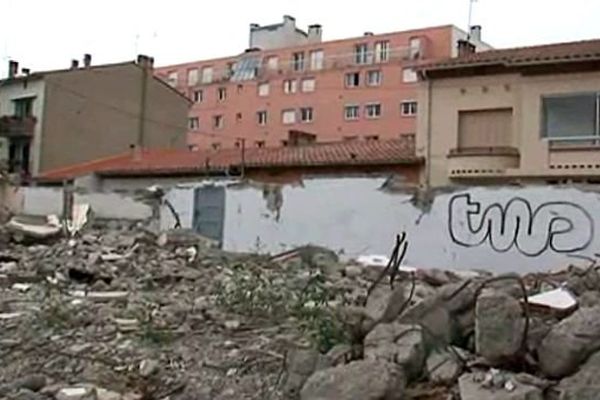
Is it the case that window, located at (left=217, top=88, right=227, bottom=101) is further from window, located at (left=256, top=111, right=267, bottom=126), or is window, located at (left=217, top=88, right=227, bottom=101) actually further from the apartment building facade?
window, located at (left=256, top=111, right=267, bottom=126)

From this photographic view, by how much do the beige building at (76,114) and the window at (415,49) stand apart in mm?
22815

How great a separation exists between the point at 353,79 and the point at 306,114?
424 centimetres

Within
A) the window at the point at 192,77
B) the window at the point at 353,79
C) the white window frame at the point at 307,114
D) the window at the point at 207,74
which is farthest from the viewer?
the window at the point at 192,77

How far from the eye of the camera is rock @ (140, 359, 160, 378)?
269 inches

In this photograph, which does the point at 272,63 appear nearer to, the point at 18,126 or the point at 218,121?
the point at 218,121

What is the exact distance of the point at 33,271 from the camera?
14617 mm

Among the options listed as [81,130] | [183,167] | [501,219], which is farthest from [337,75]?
[501,219]

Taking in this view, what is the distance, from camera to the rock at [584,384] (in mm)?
4887

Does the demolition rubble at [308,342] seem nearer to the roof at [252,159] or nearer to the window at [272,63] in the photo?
the roof at [252,159]

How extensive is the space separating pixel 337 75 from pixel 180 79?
63.3 feet

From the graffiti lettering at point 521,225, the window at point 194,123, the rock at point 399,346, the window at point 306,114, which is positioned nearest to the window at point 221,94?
the window at point 194,123

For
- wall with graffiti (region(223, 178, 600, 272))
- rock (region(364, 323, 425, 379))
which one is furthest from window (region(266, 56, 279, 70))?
rock (region(364, 323, 425, 379))

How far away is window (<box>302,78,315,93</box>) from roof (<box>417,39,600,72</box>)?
115 feet

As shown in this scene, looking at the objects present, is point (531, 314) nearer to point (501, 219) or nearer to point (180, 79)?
point (501, 219)
